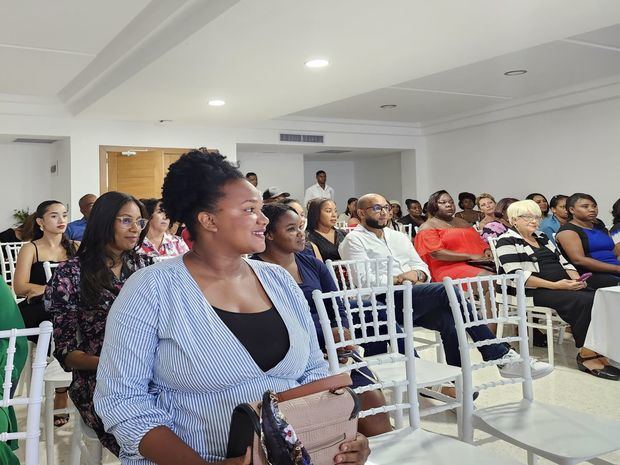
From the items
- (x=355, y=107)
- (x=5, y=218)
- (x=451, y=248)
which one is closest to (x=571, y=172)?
(x=355, y=107)

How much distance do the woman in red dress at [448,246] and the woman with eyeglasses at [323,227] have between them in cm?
79

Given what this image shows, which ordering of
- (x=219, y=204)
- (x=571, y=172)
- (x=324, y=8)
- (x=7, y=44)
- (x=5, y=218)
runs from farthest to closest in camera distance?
1. (x=5, y=218)
2. (x=571, y=172)
3. (x=7, y=44)
4. (x=324, y=8)
5. (x=219, y=204)

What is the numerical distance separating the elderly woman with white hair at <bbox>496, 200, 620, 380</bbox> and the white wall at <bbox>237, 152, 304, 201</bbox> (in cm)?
662

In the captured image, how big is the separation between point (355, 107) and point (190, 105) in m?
2.51

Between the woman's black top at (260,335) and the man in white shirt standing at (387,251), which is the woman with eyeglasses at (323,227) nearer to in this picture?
the man in white shirt standing at (387,251)

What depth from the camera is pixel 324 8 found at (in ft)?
11.3

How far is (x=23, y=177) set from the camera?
816 centimetres

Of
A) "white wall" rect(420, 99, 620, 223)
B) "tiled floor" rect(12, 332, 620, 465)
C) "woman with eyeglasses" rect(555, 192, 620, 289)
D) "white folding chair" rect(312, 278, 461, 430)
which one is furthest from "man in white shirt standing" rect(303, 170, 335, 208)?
"white folding chair" rect(312, 278, 461, 430)

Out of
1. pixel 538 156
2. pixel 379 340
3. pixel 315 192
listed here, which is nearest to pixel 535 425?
pixel 379 340

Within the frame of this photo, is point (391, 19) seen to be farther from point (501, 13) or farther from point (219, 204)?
point (219, 204)

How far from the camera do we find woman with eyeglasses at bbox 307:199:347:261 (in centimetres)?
407

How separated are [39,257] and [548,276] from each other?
11.2 feet

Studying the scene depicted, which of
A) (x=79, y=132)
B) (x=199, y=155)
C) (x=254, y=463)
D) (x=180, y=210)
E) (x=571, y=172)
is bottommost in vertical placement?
(x=254, y=463)

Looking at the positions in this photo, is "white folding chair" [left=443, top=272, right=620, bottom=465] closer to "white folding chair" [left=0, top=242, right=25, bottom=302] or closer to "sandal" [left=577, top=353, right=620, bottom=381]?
"sandal" [left=577, top=353, right=620, bottom=381]
